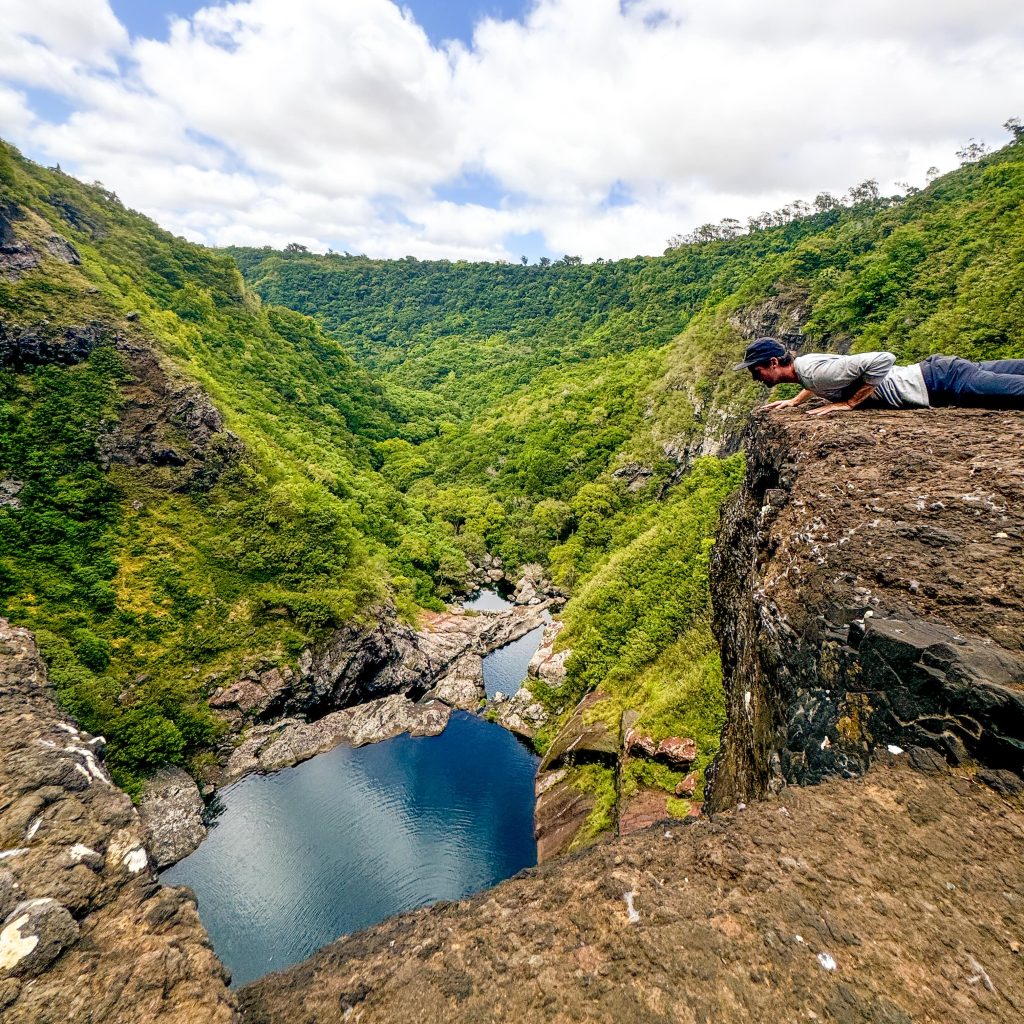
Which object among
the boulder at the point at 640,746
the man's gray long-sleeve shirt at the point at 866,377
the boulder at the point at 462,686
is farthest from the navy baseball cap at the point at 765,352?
the boulder at the point at 462,686

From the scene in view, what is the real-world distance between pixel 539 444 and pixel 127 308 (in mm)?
45827

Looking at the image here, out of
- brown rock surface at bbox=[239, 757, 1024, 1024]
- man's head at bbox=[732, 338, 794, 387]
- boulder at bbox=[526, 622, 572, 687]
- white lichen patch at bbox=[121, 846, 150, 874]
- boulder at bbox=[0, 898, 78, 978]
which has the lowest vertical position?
boulder at bbox=[526, 622, 572, 687]

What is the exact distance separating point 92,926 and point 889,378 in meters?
11.2

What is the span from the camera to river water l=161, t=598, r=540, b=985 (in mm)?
21523

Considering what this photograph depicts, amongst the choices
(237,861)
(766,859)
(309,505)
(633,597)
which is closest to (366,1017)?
(766,859)

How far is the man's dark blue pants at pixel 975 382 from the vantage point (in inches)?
241

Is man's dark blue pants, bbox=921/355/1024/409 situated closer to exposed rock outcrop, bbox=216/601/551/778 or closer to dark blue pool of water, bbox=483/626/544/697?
exposed rock outcrop, bbox=216/601/551/778

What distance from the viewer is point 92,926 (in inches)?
204

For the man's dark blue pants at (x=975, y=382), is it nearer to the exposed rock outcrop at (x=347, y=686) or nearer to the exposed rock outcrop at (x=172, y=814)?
the exposed rock outcrop at (x=172, y=814)

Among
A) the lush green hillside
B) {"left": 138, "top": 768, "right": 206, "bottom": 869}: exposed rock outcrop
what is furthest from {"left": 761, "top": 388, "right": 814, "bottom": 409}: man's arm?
the lush green hillside

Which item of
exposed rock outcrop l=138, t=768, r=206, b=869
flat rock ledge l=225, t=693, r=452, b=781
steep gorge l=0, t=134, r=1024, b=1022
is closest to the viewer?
steep gorge l=0, t=134, r=1024, b=1022

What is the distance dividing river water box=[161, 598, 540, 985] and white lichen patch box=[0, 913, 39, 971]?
20146mm

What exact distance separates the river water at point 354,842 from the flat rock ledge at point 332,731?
1.96 ft

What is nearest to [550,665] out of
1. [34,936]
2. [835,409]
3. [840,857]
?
[835,409]
